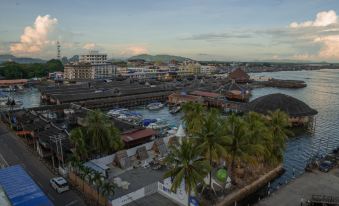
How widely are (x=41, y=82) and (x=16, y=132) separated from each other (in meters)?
111

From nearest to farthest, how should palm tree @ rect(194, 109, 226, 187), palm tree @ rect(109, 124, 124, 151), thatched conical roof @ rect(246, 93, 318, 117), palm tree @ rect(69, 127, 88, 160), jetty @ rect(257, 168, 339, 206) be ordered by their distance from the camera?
palm tree @ rect(194, 109, 226, 187) → jetty @ rect(257, 168, 339, 206) → palm tree @ rect(69, 127, 88, 160) → palm tree @ rect(109, 124, 124, 151) → thatched conical roof @ rect(246, 93, 318, 117)

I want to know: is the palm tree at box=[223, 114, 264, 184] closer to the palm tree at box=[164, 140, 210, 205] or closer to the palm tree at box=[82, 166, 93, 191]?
the palm tree at box=[164, 140, 210, 205]

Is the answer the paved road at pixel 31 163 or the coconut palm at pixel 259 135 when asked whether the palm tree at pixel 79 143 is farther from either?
the coconut palm at pixel 259 135

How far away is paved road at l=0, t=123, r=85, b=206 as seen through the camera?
3097cm

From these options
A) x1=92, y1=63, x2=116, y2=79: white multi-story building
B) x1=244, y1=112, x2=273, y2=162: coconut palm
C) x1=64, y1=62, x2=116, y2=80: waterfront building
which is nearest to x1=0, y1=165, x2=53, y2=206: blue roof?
x1=244, y1=112, x2=273, y2=162: coconut palm

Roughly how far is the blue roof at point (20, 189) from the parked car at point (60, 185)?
143 inches

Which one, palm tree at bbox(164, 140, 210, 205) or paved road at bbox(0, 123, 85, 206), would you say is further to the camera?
paved road at bbox(0, 123, 85, 206)

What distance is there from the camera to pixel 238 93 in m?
111

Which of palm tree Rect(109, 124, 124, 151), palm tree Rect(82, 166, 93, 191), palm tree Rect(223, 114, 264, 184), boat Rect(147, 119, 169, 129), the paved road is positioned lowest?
the paved road

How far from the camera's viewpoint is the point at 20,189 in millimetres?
27688

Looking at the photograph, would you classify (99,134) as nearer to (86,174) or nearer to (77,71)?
(86,174)

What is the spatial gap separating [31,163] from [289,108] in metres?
61.6

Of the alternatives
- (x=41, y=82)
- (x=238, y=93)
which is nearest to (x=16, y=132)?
(x=238, y=93)

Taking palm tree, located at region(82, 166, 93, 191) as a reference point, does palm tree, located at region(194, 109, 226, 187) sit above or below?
above
